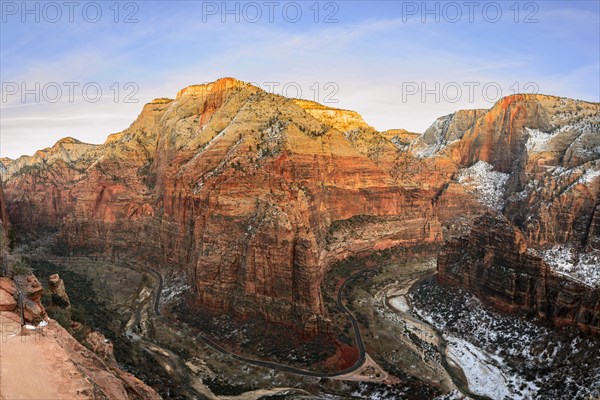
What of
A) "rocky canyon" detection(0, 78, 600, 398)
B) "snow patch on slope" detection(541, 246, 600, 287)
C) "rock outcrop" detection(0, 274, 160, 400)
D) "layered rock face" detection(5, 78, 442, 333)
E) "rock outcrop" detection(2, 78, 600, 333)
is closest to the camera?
"rock outcrop" detection(0, 274, 160, 400)

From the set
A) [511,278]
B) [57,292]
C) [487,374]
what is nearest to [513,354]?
[487,374]

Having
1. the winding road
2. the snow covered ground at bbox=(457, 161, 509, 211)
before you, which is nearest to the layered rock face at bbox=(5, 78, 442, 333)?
the winding road

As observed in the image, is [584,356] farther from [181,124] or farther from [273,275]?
[181,124]

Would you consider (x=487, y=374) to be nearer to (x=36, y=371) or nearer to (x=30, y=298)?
(x=30, y=298)

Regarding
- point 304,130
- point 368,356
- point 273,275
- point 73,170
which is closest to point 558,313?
point 368,356

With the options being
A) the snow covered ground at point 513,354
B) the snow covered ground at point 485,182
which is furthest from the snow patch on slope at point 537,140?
the snow covered ground at point 513,354

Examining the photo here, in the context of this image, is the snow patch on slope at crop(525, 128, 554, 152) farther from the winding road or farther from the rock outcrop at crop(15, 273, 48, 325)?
the rock outcrop at crop(15, 273, 48, 325)

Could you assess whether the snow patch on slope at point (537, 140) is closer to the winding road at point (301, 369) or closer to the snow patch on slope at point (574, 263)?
the snow patch on slope at point (574, 263)
